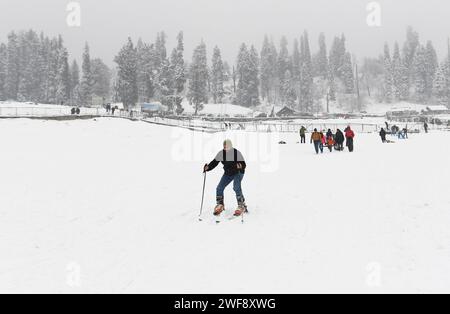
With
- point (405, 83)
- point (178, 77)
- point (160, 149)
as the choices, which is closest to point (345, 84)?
point (405, 83)

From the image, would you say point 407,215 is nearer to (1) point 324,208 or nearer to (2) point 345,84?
(1) point 324,208

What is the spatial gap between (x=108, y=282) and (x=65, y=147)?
72.7 feet

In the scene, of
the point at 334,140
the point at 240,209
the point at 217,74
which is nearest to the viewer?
the point at 240,209

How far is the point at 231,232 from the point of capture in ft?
26.4

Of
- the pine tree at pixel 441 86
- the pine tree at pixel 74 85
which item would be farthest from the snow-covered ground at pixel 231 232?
the pine tree at pixel 441 86

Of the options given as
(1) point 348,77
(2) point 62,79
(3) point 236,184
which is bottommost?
(3) point 236,184

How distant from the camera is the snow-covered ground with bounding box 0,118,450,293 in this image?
223 inches

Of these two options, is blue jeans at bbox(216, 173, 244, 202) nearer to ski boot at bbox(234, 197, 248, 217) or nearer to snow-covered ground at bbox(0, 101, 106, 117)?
ski boot at bbox(234, 197, 248, 217)

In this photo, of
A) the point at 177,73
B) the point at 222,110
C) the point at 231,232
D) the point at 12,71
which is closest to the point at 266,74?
the point at 222,110

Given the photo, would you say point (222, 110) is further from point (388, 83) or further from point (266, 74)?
point (388, 83)

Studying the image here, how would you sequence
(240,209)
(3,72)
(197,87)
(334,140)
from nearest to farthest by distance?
1. (240,209)
2. (334,140)
3. (197,87)
4. (3,72)

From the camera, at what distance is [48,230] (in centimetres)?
872

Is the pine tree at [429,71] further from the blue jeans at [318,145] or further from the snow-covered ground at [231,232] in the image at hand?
the snow-covered ground at [231,232]

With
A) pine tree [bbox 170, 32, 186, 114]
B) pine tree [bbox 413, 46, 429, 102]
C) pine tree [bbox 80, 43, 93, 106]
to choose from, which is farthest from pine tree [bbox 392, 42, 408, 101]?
pine tree [bbox 80, 43, 93, 106]
